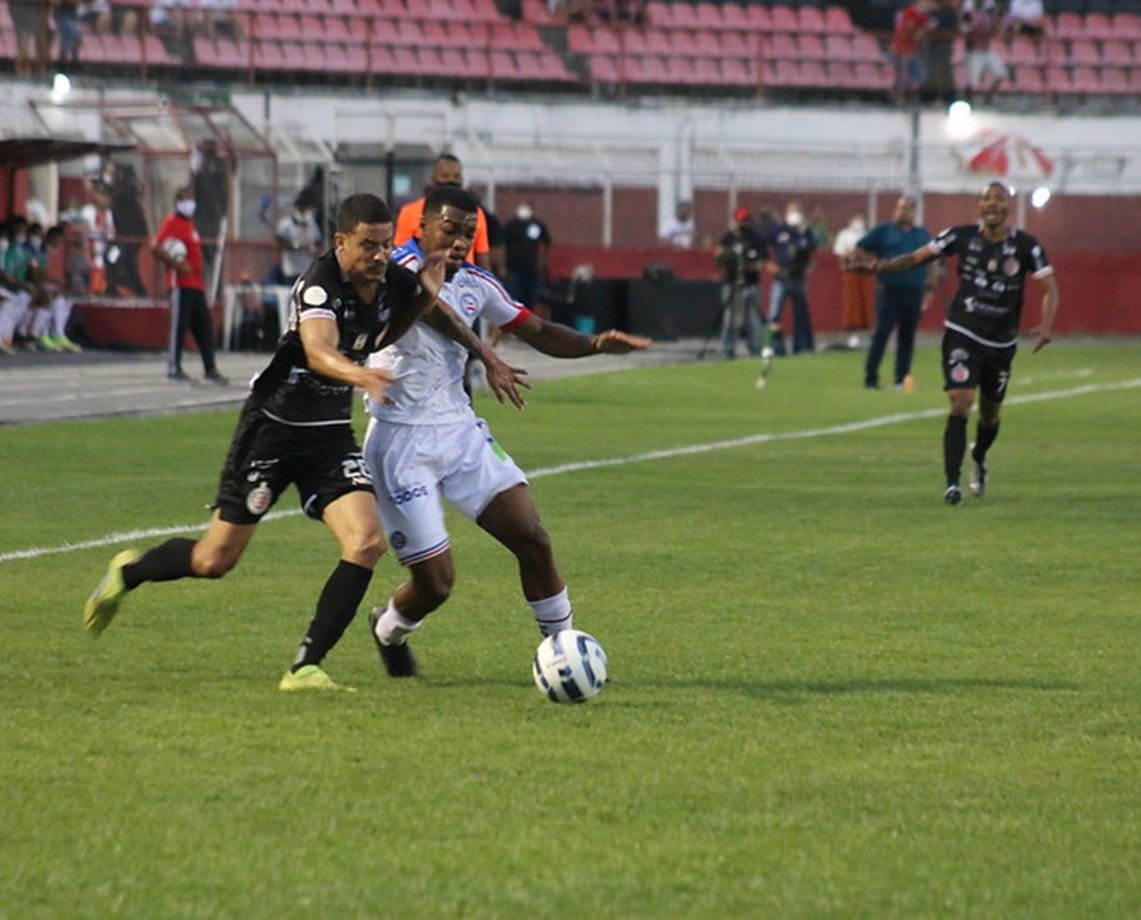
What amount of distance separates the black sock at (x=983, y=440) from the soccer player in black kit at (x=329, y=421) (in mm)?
7622

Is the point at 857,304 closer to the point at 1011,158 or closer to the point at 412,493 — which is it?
the point at 1011,158

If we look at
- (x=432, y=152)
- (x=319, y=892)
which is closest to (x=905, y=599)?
(x=319, y=892)

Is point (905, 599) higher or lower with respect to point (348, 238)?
lower

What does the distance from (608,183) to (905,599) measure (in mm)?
29687

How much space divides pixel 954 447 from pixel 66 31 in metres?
25.8

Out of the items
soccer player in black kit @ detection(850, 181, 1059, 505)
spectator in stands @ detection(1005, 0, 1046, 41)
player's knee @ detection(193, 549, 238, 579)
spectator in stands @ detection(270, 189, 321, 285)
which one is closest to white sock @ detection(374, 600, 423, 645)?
player's knee @ detection(193, 549, 238, 579)

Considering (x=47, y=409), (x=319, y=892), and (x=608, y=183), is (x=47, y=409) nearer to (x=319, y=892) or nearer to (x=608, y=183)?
(x=319, y=892)

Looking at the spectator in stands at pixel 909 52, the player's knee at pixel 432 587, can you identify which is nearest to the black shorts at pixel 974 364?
the player's knee at pixel 432 587

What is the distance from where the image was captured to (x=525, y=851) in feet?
18.6

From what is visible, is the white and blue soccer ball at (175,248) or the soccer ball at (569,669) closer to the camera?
the soccer ball at (569,669)

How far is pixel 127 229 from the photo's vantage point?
32.7 m

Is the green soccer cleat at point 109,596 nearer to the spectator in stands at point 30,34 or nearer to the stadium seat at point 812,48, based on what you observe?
the spectator in stands at point 30,34

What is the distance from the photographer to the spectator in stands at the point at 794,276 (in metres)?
33.7

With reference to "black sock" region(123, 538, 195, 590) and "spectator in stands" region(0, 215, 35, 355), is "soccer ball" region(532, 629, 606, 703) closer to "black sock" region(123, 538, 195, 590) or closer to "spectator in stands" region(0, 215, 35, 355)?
"black sock" region(123, 538, 195, 590)
